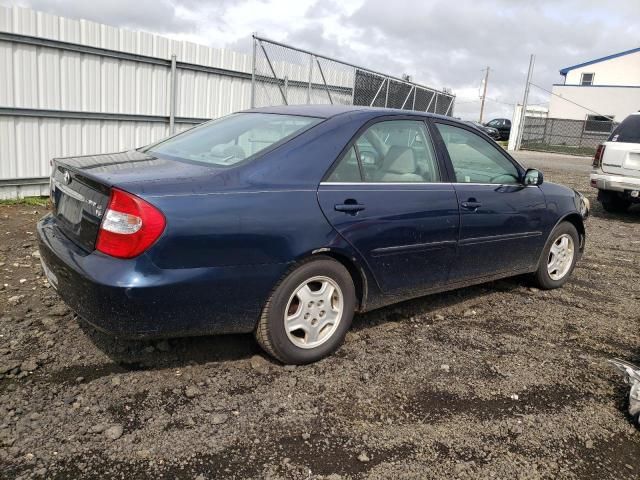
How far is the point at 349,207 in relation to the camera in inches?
134

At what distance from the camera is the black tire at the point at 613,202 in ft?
33.6

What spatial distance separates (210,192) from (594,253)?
5.78 meters

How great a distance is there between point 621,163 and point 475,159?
618 centimetres

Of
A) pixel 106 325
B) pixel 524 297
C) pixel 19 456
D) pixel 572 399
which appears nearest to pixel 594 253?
pixel 524 297

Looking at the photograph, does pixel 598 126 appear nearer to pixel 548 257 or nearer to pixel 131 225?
pixel 548 257

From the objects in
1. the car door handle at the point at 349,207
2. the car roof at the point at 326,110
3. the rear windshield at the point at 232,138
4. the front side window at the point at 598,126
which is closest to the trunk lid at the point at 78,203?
the rear windshield at the point at 232,138

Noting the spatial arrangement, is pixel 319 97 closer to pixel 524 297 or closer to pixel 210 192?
pixel 524 297

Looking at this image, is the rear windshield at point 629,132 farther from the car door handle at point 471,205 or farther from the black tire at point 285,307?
the black tire at point 285,307

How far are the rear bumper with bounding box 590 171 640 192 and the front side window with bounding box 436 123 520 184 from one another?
5.64 meters

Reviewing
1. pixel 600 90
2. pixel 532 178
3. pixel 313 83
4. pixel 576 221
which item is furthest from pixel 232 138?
pixel 600 90

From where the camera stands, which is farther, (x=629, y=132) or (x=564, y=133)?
(x=564, y=133)

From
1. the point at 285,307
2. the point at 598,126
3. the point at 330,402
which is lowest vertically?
the point at 330,402

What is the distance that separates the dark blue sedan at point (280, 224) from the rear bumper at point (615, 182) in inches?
227

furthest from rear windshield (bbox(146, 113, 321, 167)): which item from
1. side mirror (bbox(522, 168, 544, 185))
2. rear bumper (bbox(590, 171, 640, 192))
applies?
rear bumper (bbox(590, 171, 640, 192))
